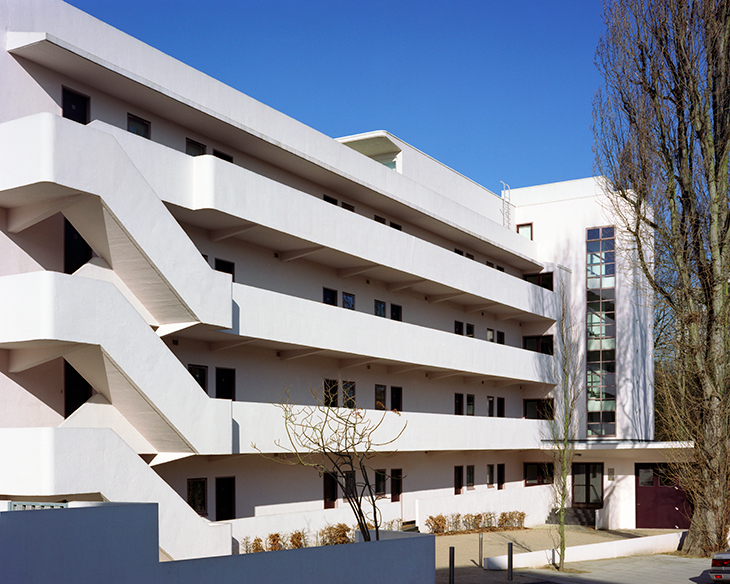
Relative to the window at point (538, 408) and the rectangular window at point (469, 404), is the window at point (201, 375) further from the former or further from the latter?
the window at point (538, 408)

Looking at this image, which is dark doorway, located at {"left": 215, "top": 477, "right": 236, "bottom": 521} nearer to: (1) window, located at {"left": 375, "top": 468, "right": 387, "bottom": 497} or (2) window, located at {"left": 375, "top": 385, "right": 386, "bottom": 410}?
(1) window, located at {"left": 375, "top": 468, "right": 387, "bottom": 497}

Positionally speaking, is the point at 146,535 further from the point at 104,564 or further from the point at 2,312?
the point at 2,312

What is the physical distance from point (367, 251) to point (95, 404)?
12.1m

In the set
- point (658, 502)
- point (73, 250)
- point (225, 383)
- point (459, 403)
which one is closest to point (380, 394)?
point (459, 403)

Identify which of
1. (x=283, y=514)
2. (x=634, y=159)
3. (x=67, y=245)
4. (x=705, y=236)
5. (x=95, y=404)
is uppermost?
(x=634, y=159)

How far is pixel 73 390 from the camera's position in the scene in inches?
765

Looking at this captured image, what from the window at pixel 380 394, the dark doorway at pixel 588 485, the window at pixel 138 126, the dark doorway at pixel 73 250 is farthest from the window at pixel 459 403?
the dark doorway at pixel 73 250

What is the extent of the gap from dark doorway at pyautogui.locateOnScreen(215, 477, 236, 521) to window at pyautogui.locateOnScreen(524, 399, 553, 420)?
21458 mm

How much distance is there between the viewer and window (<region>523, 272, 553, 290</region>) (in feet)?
140

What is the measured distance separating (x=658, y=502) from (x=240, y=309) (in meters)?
26.3

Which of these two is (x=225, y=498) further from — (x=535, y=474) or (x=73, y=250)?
(x=535, y=474)

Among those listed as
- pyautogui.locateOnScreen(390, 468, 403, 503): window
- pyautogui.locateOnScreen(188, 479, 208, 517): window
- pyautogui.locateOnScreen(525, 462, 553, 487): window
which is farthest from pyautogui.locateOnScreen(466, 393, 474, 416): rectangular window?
pyautogui.locateOnScreen(188, 479, 208, 517): window

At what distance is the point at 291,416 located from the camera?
76.9 feet

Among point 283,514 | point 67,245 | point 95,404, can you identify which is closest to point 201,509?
point 283,514
